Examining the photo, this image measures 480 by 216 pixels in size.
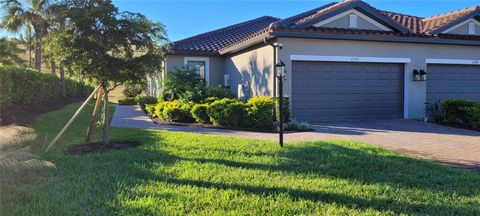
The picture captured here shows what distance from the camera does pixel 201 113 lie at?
40.7 ft

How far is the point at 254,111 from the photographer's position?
11.3m

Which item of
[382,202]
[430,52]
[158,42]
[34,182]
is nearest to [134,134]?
[158,42]

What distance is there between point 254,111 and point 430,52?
746 cm

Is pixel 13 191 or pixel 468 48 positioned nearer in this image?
pixel 13 191

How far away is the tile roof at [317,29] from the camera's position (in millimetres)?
12634

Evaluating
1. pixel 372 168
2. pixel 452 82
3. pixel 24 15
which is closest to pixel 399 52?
pixel 452 82

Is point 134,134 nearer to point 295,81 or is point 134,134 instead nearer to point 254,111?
point 254,111

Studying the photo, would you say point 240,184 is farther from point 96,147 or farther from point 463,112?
point 463,112

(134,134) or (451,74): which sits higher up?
(451,74)

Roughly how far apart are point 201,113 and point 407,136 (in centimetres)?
602

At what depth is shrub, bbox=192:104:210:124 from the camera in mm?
12344

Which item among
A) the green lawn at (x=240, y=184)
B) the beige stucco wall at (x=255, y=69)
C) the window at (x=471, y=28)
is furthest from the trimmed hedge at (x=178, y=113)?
the window at (x=471, y=28)

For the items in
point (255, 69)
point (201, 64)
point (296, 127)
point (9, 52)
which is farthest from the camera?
point (9, 52)

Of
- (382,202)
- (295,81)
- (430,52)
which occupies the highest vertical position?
(430,52)
